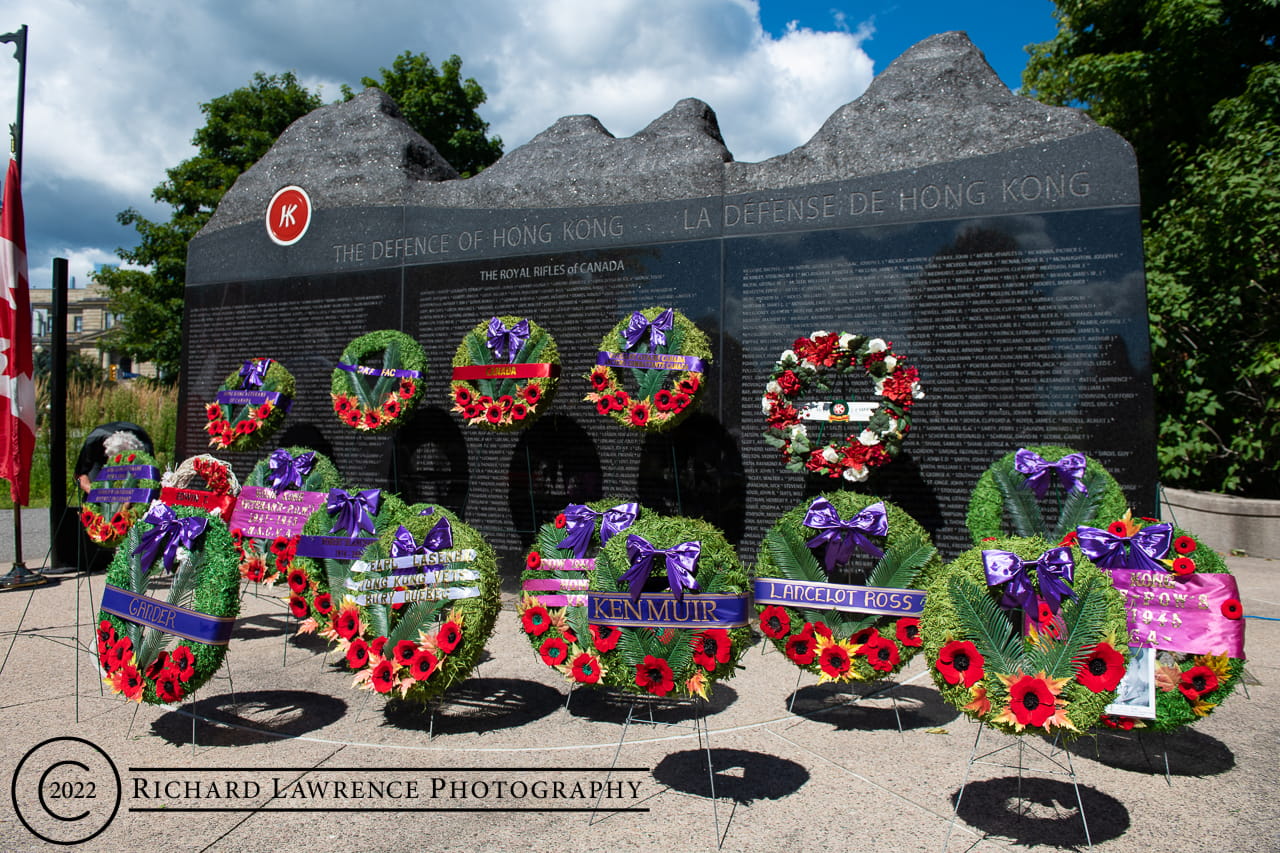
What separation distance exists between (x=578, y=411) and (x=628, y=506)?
131 inches

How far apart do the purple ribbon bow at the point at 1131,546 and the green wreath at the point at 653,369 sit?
3.04m

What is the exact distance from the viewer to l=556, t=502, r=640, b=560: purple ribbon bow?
4336 mm

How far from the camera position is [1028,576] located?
10.6 ft

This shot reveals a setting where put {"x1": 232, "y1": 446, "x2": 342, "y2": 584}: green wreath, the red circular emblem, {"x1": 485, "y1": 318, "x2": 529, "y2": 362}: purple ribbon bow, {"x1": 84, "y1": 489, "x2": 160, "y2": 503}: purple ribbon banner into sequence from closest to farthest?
{"x1": 232, "y1": 446, "x2": 342, "y2": 584}: green wreath, {"x1": 84, "y1": 489, "x2": 160, "y2": 503}: purple ribbon banner, {"x1": 485, "y1": 318, "x2": 529, "y2": 362}: purple ribbon bow, the red circular emblem

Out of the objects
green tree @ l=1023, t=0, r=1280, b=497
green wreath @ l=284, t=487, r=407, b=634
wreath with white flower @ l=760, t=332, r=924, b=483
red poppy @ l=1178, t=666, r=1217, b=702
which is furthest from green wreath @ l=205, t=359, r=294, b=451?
green tree @ l=1023, t=0, r=1280, b=497

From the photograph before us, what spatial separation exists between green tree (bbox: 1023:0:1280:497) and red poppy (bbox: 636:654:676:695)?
9.60m

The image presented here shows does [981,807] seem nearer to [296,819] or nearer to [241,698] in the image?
[296,819]

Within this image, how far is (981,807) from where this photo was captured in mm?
3584

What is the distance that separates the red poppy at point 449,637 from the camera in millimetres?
4148

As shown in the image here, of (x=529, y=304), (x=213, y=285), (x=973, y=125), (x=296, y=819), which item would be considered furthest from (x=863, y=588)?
(x=213, y=285)

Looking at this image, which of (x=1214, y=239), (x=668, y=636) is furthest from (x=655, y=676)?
(x=1214, y=239)

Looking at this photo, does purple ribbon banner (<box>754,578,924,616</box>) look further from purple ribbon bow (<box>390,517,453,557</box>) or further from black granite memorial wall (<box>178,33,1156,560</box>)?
black granite memorial wall (<box>178,33,1156,560</box>)

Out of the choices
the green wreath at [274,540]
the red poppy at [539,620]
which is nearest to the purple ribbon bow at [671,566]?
the red poppy at [539,620]

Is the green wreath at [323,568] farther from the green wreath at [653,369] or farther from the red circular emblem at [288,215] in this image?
the red circular emblem at [288,215]
